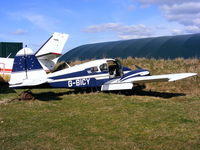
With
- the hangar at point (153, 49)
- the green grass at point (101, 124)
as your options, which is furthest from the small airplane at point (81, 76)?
the hangar at point (153, 49)

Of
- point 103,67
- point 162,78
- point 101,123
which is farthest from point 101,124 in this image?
point 103,67

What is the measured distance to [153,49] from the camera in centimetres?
2342

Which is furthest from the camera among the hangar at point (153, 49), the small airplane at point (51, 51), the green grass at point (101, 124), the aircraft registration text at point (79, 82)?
the hangar at point (153, 49)

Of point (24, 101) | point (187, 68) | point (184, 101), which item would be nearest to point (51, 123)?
point (24, 101)

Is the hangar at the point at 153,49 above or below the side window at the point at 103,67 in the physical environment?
above

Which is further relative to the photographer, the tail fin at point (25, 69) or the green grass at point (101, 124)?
the tail fin at point (25, 69)

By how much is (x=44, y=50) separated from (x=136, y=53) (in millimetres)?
9629

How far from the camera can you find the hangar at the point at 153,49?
21.1m

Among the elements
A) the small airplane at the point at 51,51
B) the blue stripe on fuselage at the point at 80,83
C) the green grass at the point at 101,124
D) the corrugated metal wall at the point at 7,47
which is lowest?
the green grass at the point at 101,124

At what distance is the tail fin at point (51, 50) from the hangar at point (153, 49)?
6424 millimetres

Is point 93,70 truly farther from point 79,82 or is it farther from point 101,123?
point 101,123

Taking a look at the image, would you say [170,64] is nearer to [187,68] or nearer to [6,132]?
[187,68]

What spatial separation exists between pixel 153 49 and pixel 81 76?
13212mm

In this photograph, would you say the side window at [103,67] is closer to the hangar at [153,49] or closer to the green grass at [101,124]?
the green grass at [101,124]
